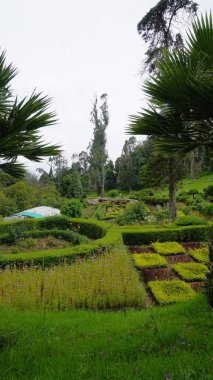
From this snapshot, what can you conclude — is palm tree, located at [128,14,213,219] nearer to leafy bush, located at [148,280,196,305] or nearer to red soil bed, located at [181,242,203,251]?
leafy bush, located at [148,280,196,305]

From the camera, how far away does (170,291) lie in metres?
7.49

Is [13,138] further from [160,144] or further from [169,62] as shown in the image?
[169,62]

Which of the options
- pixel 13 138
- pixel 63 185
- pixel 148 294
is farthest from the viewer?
pixel 63 185

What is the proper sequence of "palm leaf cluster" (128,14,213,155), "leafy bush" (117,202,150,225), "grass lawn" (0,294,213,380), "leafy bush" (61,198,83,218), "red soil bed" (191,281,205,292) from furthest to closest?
"leafy bush" (61,198,83,218) → "leafy bush" (117,202,150,225) → "red soil bed" (191,281,205,292) → "palm leaf cluster" (128,14,213,155) → "grass lawn" (0,294,213,380)

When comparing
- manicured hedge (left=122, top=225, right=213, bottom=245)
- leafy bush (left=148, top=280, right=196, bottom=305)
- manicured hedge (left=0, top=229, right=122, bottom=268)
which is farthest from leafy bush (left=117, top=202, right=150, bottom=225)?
leafy bush (left=148, top=280, right=196, bottom=305)

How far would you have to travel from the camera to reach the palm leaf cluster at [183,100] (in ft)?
12.2

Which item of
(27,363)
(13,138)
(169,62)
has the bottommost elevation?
(27,363)

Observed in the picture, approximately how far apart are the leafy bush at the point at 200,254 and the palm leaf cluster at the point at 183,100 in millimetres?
6915

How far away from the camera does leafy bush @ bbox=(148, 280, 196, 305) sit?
22.9 feet

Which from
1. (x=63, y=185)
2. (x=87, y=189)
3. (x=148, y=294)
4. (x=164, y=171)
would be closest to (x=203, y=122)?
(x=148, y=294)

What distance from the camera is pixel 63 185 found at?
45031mm

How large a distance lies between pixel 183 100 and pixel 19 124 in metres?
2.08

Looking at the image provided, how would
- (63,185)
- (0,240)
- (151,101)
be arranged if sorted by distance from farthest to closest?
(63,185) → (0,240) → (151,101)

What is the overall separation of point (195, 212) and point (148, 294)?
59.4 ft
